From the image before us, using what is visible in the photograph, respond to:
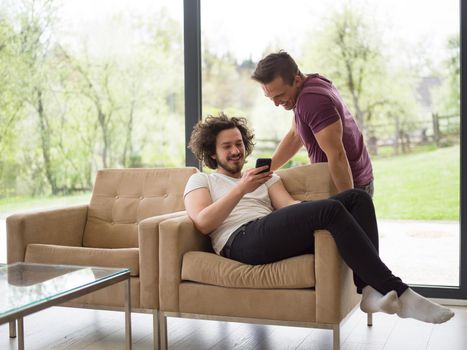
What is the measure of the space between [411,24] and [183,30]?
1427 mm

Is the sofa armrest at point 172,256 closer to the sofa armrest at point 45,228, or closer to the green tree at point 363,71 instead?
the sofa armrest at point 45,228

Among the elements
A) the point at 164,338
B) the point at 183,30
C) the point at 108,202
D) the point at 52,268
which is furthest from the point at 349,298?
the point at 183,30

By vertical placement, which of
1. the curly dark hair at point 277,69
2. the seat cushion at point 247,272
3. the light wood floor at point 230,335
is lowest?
the light wood floor at point 230,335

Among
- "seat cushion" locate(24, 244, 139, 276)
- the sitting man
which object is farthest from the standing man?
"seat cushion" locate(24, 244, 139, 276)

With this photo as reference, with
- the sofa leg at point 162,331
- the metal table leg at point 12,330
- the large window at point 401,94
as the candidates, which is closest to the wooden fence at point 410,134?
the large window at point 401,94

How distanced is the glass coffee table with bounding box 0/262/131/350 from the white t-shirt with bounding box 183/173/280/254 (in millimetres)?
586

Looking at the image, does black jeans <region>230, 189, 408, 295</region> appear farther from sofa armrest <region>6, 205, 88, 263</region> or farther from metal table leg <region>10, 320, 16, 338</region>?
metal table leg <region>10, 320, 16, 338</region>

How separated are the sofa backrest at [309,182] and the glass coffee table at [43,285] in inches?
42.1

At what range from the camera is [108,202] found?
4.02 metres

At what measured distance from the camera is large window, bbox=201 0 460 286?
4117 millimetres

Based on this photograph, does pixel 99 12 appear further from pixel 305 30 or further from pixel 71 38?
pixel 305 30

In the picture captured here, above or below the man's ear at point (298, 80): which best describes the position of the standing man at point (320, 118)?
below

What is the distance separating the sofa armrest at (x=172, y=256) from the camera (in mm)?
3211

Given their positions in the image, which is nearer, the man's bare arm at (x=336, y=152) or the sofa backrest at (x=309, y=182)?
the man's bare arm at (x=336, y=152)
